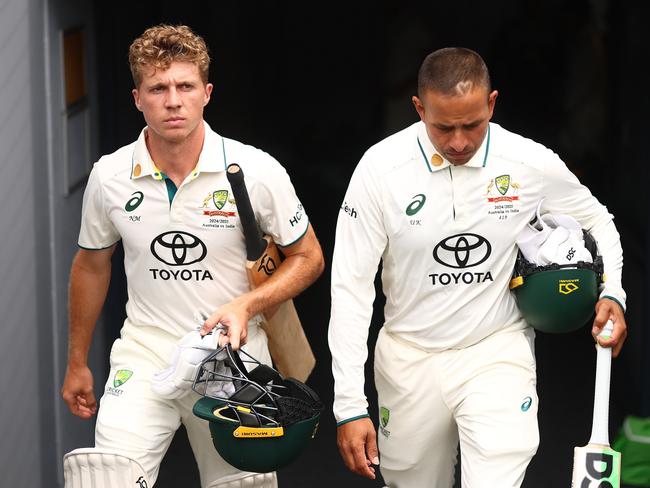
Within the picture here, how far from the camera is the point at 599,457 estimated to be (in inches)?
205

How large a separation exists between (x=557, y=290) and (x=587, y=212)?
14.0 inches

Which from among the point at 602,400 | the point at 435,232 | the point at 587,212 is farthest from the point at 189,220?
the point at 602,400

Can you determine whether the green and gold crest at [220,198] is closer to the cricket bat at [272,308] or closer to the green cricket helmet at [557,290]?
the cricket bat at [272,308]

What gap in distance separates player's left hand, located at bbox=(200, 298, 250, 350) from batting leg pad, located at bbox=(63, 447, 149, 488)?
0.52 metres

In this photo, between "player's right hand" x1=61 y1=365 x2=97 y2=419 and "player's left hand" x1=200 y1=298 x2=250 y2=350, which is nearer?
"player's left hand" x1=200 y1=298 x2=250 y2=350

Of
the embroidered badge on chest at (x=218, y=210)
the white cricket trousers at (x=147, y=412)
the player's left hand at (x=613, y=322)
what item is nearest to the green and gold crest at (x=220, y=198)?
the embroidered badge on chest at (x=218, y=210)

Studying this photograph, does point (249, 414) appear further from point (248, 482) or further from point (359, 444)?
point (248, 482)

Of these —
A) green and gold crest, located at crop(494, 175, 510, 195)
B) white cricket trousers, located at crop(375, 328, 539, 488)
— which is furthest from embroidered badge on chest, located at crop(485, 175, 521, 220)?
white cricket trousers, located at crop(375, 328, 539, 488)

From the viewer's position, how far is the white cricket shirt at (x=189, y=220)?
5543mm

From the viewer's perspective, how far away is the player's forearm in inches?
230

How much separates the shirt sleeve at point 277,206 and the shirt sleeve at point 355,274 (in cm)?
23

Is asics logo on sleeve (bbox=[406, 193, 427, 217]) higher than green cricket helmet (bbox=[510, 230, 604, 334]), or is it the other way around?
asics logo on sleeve (bbox=[406, 193, 427, 217])

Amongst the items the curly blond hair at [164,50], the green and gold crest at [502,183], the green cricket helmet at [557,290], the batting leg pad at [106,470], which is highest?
the curly blond hair at [164,50]

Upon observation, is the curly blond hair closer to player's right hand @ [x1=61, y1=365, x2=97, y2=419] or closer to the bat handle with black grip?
the bat handle with black grip
